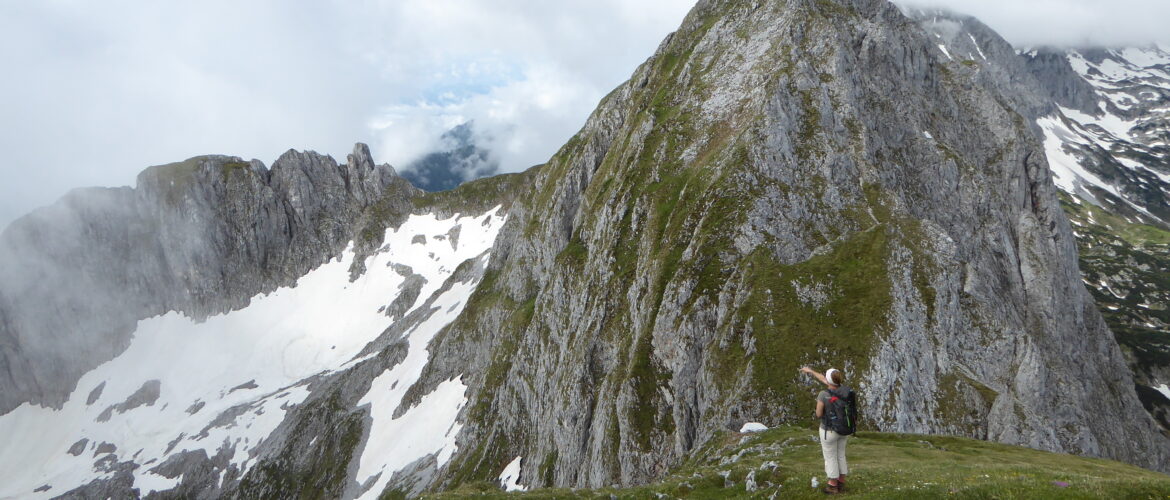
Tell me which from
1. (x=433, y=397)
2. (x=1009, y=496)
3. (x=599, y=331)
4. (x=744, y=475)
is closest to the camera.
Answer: (x=1009, y=496)

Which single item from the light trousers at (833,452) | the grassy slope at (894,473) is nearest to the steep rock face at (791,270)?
the grassy slope at (894,473)

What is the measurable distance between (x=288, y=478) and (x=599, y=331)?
9535 cm

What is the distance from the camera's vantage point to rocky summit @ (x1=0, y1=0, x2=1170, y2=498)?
48.1 metres

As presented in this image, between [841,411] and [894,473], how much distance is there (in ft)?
23.8

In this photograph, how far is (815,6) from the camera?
9575 centimetres

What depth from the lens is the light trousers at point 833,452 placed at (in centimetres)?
1592

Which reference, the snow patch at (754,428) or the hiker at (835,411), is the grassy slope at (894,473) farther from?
the hiker at (835,411)

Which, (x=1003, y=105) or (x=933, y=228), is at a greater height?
(x=1003, y=105)

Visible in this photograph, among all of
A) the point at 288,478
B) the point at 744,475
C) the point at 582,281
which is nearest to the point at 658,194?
the point at 582,281

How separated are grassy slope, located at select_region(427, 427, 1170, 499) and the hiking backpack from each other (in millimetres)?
2401

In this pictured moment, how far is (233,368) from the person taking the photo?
6954 inches

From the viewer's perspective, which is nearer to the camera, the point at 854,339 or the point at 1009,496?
the point at 1009,496

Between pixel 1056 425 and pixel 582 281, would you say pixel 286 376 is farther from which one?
pixel 1056 425

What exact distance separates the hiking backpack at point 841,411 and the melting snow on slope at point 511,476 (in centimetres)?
7588
